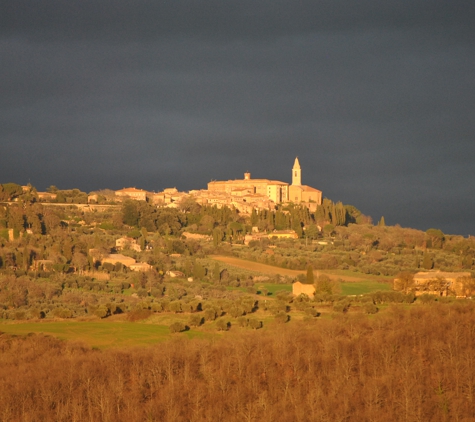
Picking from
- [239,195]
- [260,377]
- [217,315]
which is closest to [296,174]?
[239,195]

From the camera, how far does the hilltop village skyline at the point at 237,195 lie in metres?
72.1

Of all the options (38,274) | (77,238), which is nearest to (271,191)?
(77,238)

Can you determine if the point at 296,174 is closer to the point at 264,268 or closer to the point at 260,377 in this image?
the point at 264,268

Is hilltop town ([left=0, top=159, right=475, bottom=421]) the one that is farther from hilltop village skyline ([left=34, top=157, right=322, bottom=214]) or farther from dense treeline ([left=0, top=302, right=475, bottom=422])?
hilltop village skyline ([left=34, top=157, right=322, bottom=214])

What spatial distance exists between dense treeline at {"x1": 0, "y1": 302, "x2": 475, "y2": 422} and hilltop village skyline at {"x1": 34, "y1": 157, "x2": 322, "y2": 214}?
47.3 m

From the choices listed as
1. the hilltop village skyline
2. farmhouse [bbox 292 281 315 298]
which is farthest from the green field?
the hilltop village skyline

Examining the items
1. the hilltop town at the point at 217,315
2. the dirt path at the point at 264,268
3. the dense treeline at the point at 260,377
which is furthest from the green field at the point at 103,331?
the dirt path at the point at 264,268

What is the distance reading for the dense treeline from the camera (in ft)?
58.1

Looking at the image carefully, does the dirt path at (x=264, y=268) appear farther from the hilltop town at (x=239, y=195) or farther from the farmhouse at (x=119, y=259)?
the hilltop town at (x=239, y=195)

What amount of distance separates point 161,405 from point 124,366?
2.59 meters

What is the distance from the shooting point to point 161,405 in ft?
59.4

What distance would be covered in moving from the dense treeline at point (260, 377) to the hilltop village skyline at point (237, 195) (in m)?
47.3

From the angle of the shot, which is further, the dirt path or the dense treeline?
the dirt path

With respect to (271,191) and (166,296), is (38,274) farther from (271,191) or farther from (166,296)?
(271,191)
